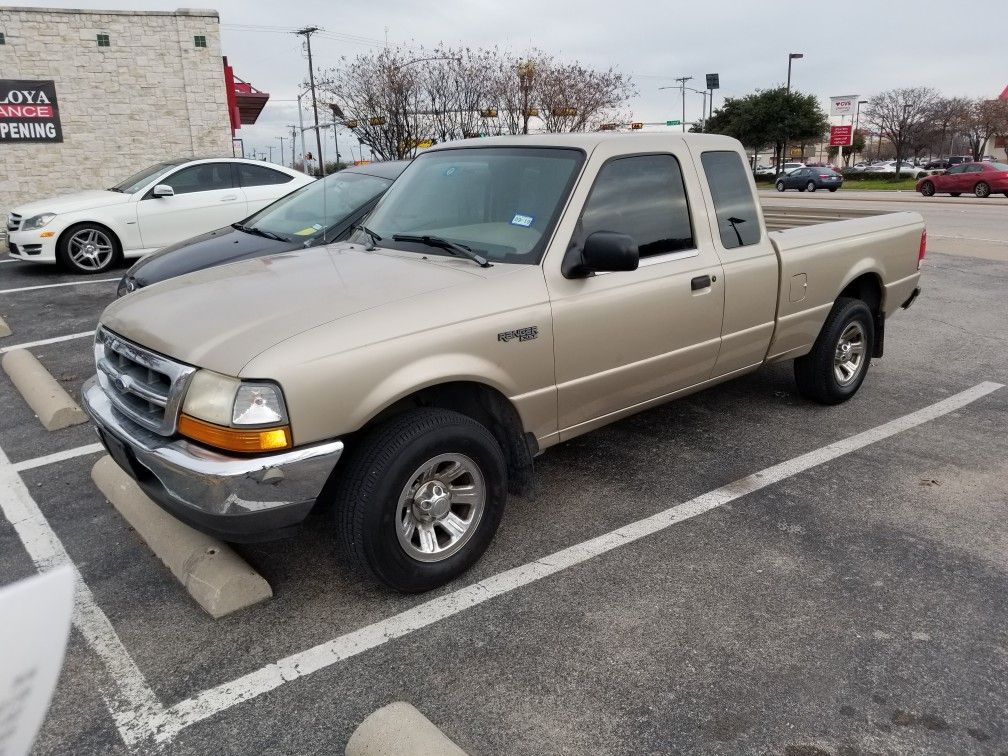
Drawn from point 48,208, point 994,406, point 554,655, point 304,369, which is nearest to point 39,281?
point 48,208

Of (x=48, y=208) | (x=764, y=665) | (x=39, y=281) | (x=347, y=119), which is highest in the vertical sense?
(x=347, y=119)

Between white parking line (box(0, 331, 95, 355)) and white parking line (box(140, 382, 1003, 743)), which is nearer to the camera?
white parking line (box(140, 382, 1003, 743))

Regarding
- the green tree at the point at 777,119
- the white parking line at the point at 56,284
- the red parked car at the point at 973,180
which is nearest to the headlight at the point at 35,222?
the white parking line at the point at 56,284

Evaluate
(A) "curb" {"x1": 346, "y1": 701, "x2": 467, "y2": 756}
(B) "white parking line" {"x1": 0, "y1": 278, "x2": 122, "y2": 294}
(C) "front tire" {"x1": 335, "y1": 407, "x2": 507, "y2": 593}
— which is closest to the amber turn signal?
(C) "front tire" {"x1": 335, "y1": 407, "x2": 507, "y2": 593}

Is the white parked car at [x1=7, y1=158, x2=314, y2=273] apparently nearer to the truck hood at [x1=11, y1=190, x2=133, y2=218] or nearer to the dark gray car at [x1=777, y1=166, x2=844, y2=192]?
the truck hood at [x1=11, y1=190, x2=133, y2=218]

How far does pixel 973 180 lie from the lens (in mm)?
29422

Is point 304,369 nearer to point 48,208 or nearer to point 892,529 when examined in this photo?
point 892,529

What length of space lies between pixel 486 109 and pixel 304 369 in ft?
99.2

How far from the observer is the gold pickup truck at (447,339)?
9.28 ft

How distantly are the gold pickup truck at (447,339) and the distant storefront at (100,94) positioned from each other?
16500mm

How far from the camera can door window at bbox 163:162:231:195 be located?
1102 centimetres

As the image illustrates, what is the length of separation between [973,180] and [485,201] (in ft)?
104

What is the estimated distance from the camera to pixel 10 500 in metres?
4.20

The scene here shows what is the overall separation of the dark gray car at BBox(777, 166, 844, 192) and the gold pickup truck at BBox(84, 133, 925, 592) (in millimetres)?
38553
